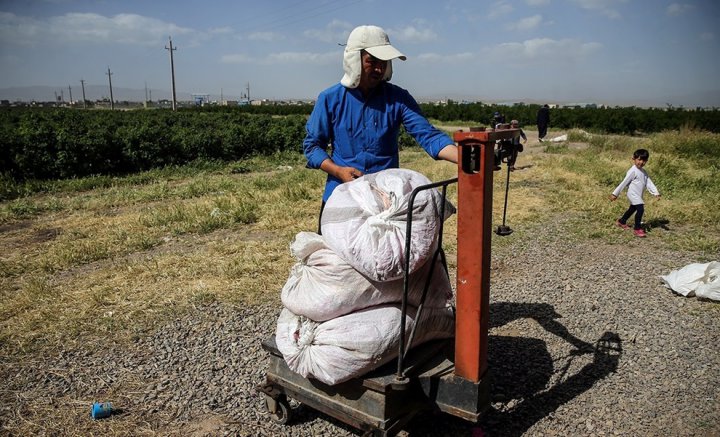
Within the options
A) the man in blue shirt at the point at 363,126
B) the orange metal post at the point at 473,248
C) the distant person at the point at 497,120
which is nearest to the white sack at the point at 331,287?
the orange metal post at the point at 473,248

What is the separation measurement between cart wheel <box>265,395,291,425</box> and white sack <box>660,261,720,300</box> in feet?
12.6

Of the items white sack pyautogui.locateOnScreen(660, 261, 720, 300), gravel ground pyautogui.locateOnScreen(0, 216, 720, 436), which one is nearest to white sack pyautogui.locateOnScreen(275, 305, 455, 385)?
gravel ground pyautogui.locateOnScreen(0, 216, 720, 436)

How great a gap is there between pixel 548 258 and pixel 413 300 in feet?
12.5

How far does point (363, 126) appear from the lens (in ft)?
9.85

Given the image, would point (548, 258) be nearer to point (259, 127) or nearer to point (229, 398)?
point (229, 398)

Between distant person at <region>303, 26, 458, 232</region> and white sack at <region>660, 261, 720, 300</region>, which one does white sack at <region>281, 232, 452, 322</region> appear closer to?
distant person at <region>303, 26, 458, 232</region>

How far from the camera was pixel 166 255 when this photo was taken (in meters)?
5.93

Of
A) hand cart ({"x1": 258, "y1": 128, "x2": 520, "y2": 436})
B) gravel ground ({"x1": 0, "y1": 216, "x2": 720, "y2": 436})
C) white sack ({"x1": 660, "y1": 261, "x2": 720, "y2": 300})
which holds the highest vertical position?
hand cart ({"x1": 258, "y1": 128, "x2": 520, "y2": 436})

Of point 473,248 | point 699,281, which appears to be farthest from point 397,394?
point 699,281

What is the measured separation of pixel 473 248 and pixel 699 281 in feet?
11.3

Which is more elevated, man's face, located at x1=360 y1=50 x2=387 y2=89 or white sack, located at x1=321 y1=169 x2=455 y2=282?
man's face, located at x1=360 y1=50 x2=387 y2=89

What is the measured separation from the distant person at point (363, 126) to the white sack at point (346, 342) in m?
0.77

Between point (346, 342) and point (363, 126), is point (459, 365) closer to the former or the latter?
point (346, 342)

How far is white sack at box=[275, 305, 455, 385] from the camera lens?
246cm
